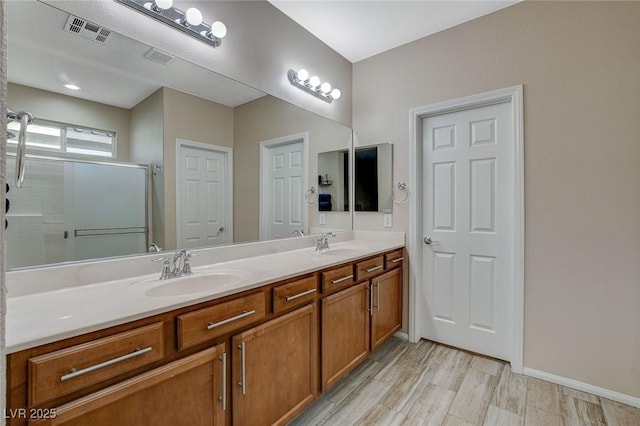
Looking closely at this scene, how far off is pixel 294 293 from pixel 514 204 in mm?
1695

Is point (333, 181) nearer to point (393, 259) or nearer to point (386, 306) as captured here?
point (393, 259)

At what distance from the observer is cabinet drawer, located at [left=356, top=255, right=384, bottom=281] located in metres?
1.94

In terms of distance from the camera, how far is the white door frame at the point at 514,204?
6.57 ft

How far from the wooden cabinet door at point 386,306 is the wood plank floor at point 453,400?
23 centimetres

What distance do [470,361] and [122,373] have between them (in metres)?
2.30

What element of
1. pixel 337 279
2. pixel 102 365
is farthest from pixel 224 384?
pixel 337 279

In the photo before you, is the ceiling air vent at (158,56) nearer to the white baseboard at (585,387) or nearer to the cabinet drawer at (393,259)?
the cabinet drawer at (393,259)

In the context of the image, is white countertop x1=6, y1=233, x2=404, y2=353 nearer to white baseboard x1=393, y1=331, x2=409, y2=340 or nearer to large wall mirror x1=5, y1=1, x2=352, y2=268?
large wall mirror x1=5, y1=1, x2=352, y2=268

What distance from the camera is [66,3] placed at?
1.19 meters

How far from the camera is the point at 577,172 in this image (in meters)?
1.82

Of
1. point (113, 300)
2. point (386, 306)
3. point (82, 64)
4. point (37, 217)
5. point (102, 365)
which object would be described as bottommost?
point (386, 306)

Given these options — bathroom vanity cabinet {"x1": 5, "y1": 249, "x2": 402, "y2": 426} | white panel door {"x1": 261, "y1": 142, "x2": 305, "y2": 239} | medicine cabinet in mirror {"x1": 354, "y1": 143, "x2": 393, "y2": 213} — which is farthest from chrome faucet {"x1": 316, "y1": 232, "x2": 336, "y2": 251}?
medicine cabinet in mirror {"x1": 354, "y1": 143, "x2": 393, "y2": 213}

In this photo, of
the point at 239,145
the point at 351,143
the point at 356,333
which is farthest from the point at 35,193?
the point at 351,143

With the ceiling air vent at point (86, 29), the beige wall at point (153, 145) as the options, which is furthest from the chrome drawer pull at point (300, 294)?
the ceiling air vent at point (86, 29)
